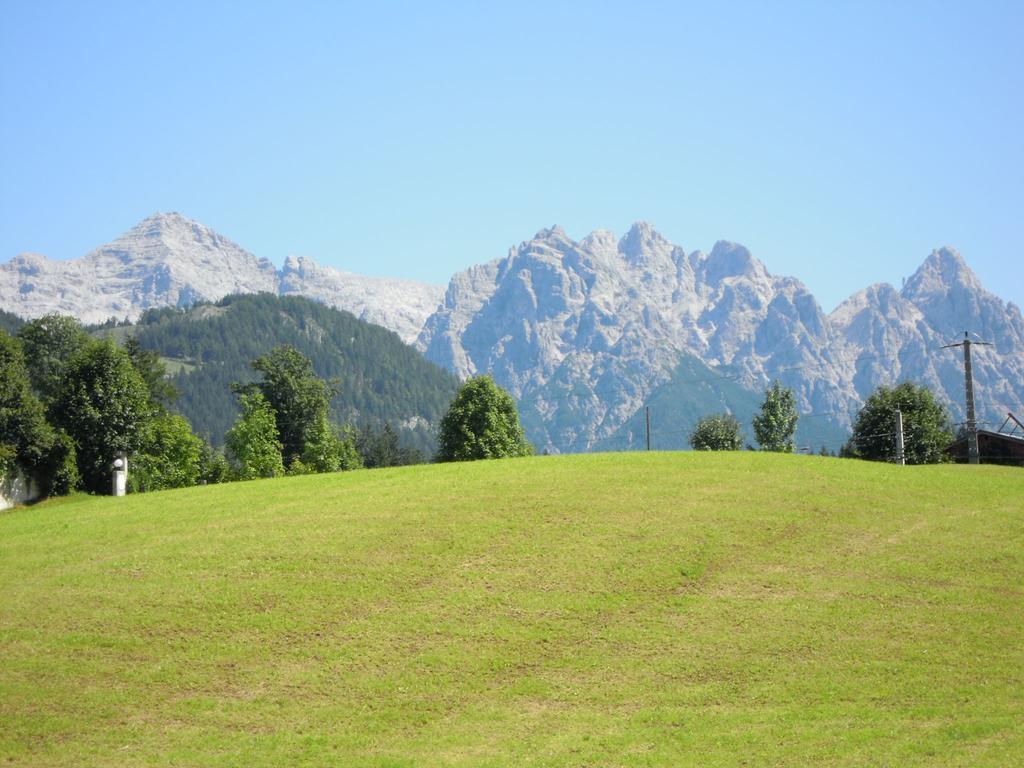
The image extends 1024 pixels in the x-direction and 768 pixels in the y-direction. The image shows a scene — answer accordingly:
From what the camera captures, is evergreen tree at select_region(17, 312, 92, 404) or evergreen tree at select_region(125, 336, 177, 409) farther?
evergreen tree at select_region(17, 312, 92, 404)

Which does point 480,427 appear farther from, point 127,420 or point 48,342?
point 48,342

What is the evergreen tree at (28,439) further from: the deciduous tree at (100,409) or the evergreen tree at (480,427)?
the evergreen tree at (480,427)

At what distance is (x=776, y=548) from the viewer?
5216cm

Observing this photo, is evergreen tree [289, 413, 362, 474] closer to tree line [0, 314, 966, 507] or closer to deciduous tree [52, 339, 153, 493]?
tree line [0, 314, 966, 507]

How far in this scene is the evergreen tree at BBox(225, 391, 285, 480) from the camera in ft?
397

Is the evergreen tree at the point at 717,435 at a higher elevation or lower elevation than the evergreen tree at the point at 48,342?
lower

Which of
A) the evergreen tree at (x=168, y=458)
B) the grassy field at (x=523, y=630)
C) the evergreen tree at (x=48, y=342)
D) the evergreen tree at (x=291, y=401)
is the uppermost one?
the evergreen tree at (x=48, y=342)

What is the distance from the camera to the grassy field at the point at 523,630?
34469 millimetres

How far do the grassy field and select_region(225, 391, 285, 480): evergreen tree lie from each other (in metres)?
58.7

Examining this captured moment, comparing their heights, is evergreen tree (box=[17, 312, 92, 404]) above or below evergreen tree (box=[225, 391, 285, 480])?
above

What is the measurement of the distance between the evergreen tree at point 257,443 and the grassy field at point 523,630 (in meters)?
58.7

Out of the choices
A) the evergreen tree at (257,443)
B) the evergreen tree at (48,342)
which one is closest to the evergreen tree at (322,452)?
the evergreen tree at (257,443)

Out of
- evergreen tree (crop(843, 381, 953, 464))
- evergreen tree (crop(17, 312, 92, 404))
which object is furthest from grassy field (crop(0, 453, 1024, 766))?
evergreen tree (crop(17, 312, 92, 404))

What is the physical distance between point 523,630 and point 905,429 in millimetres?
95845
